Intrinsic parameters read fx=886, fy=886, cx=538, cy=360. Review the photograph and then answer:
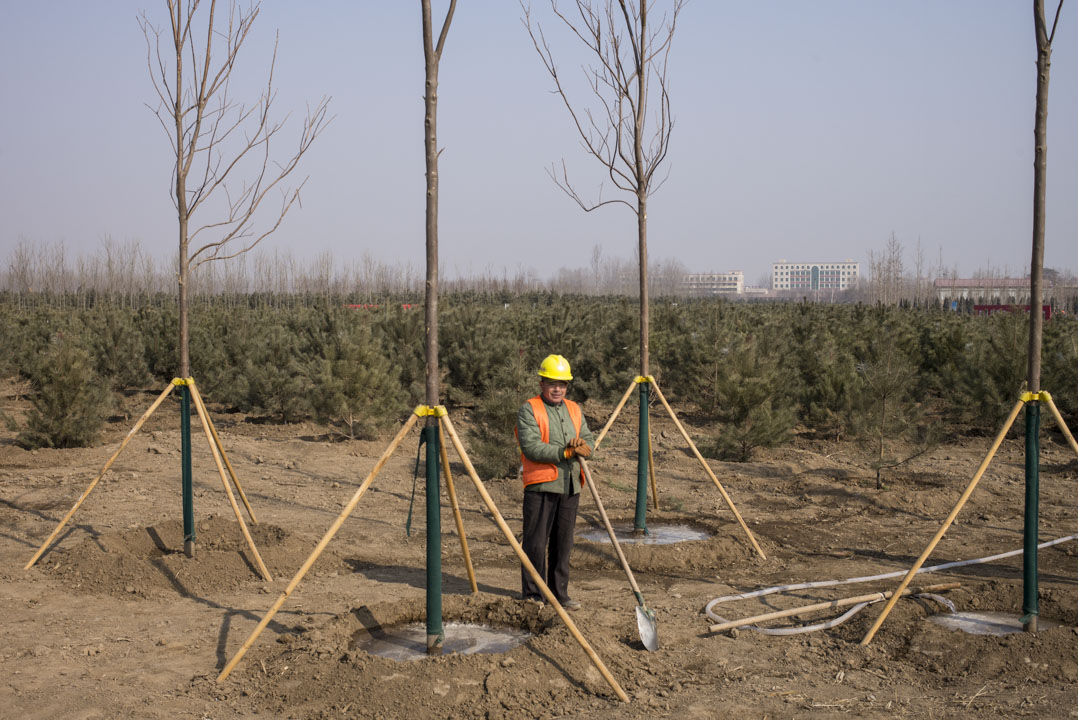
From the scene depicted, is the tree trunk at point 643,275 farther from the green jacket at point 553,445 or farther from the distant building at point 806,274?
the distant building at point 806,274

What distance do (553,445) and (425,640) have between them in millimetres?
1385

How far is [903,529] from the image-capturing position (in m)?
8.06

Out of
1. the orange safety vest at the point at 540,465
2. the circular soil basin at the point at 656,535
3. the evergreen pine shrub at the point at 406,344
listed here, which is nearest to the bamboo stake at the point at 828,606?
the orange safety vest at the point at 540,465

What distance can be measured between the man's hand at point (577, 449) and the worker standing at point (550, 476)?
0.06ft

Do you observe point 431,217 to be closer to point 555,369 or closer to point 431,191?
point 431,191

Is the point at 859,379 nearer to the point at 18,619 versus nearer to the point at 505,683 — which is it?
the point at 505,683

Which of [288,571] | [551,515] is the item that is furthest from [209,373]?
[551,515]

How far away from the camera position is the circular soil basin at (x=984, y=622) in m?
5.20

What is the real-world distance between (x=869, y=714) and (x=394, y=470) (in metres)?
7.46

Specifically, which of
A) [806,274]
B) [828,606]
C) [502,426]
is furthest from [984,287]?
[806,274]

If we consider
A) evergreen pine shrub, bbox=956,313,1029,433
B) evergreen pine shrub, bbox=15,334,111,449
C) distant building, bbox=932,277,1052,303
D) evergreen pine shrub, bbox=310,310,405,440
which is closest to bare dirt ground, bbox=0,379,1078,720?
evergreen pine shrub, bbox=15,334,111,449

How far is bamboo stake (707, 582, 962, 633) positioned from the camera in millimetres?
5188

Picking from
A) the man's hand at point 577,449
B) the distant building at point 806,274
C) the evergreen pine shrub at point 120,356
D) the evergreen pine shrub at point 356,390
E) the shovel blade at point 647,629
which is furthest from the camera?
the distant building at point 806,274

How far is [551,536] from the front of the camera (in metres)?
5.81
